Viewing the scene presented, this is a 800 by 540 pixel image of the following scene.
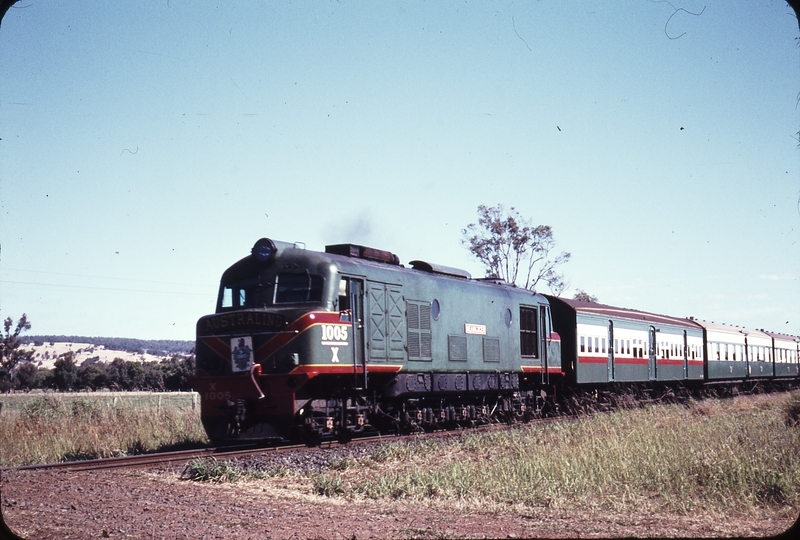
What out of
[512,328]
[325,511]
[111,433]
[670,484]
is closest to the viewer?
[325,511]

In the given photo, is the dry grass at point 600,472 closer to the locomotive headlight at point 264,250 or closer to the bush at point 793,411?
the locomotive headlight at point 264,250

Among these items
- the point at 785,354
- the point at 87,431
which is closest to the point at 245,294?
the point at 87,431

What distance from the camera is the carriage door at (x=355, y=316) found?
14.6m

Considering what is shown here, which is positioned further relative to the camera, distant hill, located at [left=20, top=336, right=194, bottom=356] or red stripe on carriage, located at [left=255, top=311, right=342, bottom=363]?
distant hill, located at [left=20, top=336, right=194, bottom=356]

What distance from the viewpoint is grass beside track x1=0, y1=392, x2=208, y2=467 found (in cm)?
1461

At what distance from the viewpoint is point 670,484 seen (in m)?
9.99

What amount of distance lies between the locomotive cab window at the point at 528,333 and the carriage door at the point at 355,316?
7.62 m

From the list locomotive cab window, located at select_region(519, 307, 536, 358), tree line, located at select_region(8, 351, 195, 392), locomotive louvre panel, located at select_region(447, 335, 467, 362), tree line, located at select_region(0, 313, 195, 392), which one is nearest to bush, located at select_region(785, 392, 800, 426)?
locomotive cab window, located at select_region(519, 307, 536, 358)

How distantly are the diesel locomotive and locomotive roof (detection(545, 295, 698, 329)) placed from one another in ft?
1.65

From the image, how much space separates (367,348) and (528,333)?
26.5 ft

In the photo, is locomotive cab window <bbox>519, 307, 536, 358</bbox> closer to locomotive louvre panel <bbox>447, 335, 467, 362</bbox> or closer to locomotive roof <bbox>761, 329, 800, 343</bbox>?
locomotive louvre panel <bbox>447, 335, 467, 362</bbox>

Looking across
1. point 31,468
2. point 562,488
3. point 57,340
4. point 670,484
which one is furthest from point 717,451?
point 57,340

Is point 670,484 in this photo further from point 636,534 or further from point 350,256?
point 350,256

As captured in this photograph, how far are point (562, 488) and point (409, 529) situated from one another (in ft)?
9.83
